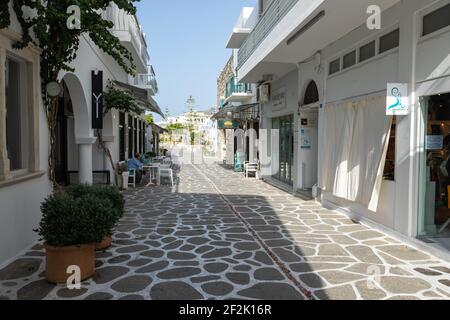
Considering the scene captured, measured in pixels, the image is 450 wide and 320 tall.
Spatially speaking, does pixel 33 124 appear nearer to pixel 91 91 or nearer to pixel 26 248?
pixel 26 248

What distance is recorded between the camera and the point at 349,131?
8.26m

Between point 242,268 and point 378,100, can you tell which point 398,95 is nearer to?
point 378,100

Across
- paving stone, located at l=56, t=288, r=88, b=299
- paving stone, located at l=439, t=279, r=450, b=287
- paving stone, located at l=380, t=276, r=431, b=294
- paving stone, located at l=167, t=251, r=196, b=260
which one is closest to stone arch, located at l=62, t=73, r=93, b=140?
paving stone, located at l=167, t=251, r=196, b=260

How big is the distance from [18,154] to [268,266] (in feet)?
14.6

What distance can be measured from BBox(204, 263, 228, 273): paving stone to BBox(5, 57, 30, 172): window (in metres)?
3.46

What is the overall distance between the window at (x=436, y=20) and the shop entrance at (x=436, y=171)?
1.13m

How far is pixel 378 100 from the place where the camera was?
286 inches

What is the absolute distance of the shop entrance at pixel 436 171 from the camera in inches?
247

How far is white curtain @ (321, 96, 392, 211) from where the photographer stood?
7.20 m

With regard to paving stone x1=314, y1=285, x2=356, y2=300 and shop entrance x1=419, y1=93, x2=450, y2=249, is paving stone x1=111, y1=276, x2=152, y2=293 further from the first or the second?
shop entrance x1=419, y1=93, x2=450, y2=249

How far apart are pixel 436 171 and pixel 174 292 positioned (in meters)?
5.14

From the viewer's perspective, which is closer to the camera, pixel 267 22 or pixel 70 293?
pixel 70 293

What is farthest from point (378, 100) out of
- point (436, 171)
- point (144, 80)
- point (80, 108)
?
point (144, 80)
